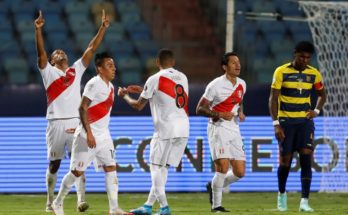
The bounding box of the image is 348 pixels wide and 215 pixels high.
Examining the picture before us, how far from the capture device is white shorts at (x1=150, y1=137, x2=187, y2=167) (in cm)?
1378

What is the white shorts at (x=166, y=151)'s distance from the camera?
1378 centimetres

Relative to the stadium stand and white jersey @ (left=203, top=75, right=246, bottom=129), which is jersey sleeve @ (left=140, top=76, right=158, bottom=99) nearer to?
white jersey @ (left=203, top=75, right=246, bottom=129)

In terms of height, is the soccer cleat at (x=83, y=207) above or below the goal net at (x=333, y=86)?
below

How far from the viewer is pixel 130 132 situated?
64.4 feet

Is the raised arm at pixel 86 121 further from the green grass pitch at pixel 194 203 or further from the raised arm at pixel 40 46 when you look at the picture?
the green grass pitch at pixel 194 203

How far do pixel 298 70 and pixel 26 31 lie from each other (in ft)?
32.5

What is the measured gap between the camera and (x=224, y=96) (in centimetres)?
1461

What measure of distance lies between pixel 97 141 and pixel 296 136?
3.19 metres

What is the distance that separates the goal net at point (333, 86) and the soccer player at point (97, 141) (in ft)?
23.3

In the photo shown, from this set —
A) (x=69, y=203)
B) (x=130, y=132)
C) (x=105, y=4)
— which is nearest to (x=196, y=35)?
(x=105, y=4)

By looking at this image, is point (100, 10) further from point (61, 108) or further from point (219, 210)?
point (219, 210)

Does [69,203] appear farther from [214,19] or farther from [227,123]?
[214,19]

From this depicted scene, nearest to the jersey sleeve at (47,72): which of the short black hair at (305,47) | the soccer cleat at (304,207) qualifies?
the short black hair at (305,47)

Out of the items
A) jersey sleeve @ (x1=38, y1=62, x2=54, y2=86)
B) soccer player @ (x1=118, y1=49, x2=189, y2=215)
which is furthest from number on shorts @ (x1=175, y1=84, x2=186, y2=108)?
jersey sleeve @ (x1=38, y1=62, x2=54, y2=86)
